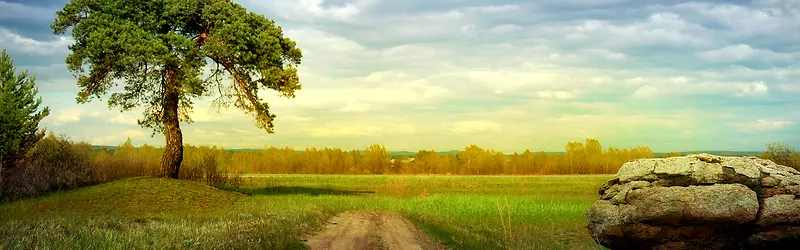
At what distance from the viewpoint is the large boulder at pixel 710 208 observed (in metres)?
18.6

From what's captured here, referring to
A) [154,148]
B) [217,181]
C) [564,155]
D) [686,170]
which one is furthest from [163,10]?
[564,155]

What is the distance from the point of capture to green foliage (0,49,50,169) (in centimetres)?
A: 3534

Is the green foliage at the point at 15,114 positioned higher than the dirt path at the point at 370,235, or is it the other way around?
the green foliage at the point at 15,114

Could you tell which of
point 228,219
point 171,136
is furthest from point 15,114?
point 228,219

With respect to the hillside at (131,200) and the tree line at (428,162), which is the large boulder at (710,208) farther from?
the tree line at (428,162)

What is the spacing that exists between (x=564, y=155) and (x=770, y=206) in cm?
7584

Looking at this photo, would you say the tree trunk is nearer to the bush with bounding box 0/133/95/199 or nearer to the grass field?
the grass field

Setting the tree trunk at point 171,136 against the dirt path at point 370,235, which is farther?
the tree trunk at point 171,136

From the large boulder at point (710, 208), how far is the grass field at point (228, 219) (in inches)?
96.5

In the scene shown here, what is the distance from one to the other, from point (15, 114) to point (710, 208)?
1457 inches

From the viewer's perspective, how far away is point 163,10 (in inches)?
1532

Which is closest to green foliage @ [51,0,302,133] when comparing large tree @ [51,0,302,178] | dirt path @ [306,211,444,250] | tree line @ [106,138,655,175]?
large tree @ [51,0,302,178]

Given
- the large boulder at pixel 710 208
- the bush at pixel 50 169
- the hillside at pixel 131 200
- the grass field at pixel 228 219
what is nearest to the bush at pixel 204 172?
the grass field at pixel 228 219

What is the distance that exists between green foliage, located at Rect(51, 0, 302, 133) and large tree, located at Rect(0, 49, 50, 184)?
8.74 feet
